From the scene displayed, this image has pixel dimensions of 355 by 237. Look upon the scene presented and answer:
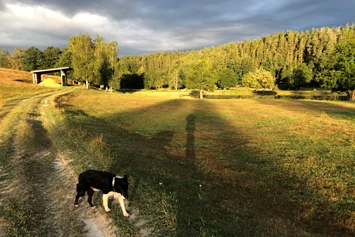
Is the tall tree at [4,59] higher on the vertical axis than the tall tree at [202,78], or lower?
higher

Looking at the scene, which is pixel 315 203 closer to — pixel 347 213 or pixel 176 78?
pixel 347 213

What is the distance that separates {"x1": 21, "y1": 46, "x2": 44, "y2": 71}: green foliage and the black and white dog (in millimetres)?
143195

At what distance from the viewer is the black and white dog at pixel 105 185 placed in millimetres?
7586

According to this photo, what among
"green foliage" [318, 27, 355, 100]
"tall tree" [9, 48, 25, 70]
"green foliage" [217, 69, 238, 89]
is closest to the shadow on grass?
"green foliage" [318, 27, 355, 100]

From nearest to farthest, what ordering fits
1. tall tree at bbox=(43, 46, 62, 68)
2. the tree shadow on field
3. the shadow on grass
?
the shadow on grass → the tree shadow on field → tall tree at bbox=(43, 46, 62, 68)

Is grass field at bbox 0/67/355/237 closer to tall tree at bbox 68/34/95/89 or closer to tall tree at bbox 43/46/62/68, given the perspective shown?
tall tree at bbox 68/34/95/89

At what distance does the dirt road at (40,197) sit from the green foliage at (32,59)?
13323cm

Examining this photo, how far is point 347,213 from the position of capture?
10.1m

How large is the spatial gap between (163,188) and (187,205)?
1.65 m

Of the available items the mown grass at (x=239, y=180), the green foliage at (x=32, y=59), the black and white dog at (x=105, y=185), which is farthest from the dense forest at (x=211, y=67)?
the black and white dog at (x=105, y=185)

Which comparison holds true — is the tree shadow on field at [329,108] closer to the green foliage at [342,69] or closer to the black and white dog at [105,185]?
the green foliage at [342,69]

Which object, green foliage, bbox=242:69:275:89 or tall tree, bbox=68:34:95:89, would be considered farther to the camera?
green foliage, bbox=242:69:275:89

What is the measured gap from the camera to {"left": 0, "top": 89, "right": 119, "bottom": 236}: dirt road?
717 cm

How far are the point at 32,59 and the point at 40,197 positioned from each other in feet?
470
